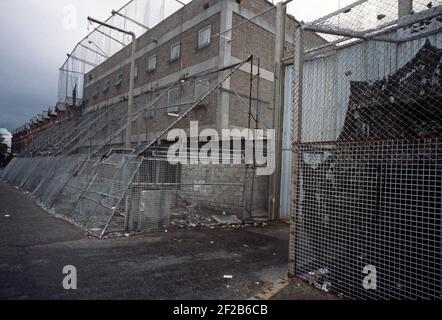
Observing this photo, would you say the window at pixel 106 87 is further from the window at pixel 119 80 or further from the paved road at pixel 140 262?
the paved road at pixel 140 262

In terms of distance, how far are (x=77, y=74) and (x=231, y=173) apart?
2328 cm

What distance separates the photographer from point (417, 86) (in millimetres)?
4559

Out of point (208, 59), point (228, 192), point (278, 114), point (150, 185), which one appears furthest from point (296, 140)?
point (208, 59)

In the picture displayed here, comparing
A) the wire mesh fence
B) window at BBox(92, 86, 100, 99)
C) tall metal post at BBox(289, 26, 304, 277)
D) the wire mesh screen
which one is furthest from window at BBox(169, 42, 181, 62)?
tall metal post at BBox(289, 26, 304, 277)

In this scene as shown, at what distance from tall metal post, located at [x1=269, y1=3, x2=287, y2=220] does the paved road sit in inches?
66.4

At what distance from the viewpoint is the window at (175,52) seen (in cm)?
1534

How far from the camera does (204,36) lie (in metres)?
13.8

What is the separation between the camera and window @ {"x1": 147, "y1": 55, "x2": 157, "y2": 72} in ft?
56.3

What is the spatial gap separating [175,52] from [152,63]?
230cm

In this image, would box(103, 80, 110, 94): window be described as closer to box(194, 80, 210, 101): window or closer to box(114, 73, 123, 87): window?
box(114, 73, 123, 87): window

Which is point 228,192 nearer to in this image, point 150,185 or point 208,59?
point 150,185

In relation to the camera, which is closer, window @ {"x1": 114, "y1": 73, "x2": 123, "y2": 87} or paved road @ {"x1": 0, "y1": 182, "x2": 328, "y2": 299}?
paved road @ {"x1": 0, "y1": 182, "x2": 328, "y2": 299}

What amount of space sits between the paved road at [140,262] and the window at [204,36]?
8.80 m
